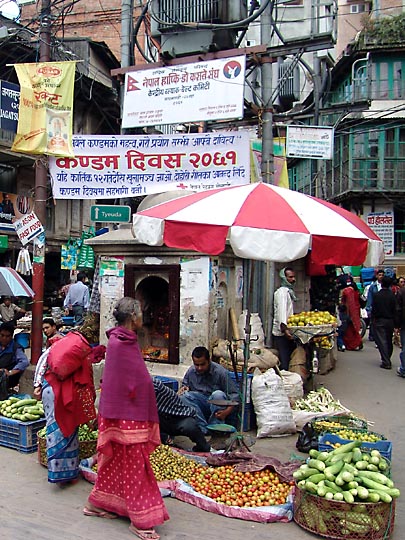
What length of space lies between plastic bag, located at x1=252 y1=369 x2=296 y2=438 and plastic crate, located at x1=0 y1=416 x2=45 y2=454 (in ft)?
8.06

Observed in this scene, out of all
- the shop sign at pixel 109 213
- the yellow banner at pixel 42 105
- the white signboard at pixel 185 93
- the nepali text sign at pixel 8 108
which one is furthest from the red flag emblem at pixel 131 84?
the nepali text sign at pixel 8 108

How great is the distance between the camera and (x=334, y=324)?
805cm

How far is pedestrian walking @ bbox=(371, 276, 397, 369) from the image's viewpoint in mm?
10641

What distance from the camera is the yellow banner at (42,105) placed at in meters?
7.90

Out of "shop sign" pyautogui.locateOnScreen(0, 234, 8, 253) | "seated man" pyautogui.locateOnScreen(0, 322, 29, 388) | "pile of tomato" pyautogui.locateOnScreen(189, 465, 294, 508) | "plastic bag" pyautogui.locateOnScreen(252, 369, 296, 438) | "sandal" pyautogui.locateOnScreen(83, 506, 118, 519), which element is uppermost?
"shop sign" pyautogui.locateOnScreen(0, 234, 8, 253)

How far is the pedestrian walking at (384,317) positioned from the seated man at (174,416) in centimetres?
629

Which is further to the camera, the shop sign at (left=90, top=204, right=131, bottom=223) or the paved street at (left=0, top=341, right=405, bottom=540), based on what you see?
the shop sign at (left=90, top=204, right=131, bottom=223)

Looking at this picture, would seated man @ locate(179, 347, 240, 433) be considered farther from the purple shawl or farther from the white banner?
the white banner

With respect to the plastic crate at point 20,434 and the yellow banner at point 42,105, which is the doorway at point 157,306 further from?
Answer: the plastic crate at point 20,434

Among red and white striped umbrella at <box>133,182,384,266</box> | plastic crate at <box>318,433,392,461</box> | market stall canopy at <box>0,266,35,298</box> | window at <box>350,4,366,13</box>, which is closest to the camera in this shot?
red and white striped umbrella at <box>133,182,384,266</box>

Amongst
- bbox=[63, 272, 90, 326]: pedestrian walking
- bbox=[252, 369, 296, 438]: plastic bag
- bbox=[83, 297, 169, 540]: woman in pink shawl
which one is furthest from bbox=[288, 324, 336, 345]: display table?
bbox=[63, 272, 90, 326]: pedestrian walking

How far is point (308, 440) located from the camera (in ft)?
19.3

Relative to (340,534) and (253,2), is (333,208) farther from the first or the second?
(253,2)

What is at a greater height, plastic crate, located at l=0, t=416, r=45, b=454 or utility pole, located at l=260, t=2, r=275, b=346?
utility pole, located at l=260, t=2, r=275, b=346
